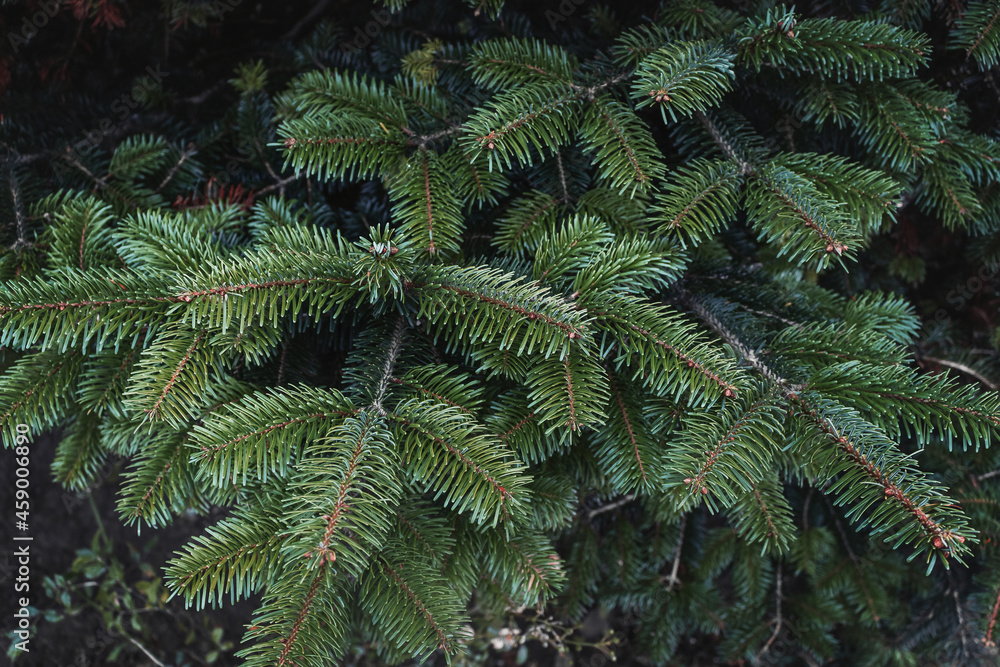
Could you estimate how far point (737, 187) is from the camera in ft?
3.02

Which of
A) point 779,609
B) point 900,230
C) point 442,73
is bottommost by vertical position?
point 779,609

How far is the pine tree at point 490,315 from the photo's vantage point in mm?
711

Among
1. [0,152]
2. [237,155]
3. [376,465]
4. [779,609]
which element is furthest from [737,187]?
[0,152]

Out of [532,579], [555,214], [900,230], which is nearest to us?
[532,579]

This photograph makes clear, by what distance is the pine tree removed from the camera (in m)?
0.71

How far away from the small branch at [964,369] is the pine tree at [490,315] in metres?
0.17

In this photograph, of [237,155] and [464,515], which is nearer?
[464,515]

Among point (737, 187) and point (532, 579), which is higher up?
point (737, 187)

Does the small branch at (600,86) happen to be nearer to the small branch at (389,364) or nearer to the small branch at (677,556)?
the small branch at (389,364)

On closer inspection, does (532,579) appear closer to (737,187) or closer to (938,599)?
(737,187)

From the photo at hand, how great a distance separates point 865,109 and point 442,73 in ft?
2.55

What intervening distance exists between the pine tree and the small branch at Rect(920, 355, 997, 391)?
169 millimetres

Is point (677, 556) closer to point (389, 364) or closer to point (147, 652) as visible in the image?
point (389, 364)

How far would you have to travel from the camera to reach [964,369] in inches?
52.9
